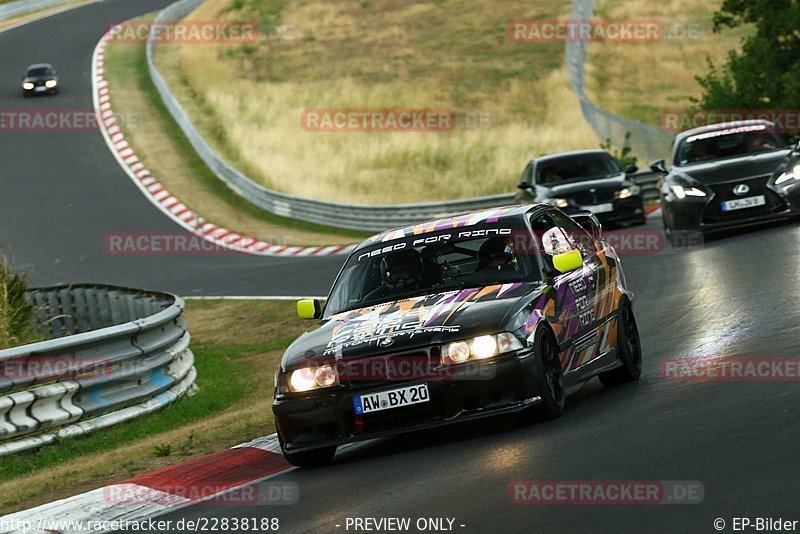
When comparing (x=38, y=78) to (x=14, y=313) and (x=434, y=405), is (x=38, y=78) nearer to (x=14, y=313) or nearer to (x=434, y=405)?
(x=14, y=313)

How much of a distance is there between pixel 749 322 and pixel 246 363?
5.72m

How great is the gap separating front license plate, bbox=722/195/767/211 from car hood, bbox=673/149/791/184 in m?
0.30

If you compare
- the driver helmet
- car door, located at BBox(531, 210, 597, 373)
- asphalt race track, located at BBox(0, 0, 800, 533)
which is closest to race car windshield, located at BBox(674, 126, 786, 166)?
asphalt race track, located at BBox(0, 0, 800, 533)

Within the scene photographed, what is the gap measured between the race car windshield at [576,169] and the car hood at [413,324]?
1551cm

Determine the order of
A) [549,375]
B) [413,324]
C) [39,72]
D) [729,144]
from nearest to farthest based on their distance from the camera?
[413,324], [549,375], [729,144], [39,72]

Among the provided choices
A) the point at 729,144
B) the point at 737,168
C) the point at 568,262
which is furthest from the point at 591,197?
the point at 568,262

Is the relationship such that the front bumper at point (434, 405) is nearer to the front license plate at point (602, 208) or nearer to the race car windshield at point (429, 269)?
the race car windshield at point (429, 269)

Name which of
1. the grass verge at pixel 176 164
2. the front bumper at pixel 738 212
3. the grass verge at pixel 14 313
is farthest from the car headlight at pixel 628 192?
the grass verge at pixel 14 313

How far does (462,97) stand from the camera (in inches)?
1994

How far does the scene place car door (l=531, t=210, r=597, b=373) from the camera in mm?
9102

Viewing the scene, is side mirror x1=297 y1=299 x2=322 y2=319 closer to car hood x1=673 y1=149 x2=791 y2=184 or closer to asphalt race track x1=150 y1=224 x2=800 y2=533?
asphalt race track x1=150 y1=224 x2=800 y2=533

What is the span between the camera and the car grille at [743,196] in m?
18.9

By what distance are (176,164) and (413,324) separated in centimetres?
3136

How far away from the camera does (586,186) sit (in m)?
23.8
